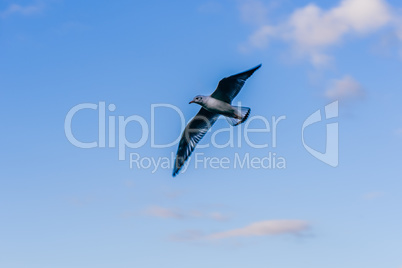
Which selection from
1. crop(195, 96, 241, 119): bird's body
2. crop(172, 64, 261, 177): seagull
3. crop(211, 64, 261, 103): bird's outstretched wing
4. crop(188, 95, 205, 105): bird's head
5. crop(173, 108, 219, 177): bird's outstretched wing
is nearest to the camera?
crop(211, 64, 261, 103): bird's outstretched wing

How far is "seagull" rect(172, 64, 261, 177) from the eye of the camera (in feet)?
51.1

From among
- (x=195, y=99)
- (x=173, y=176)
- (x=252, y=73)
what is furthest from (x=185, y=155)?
(x=252, y=73)

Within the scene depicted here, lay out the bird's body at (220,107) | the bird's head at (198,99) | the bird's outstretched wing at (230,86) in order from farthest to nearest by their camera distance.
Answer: the bird's head at (198,99) < the bird's body at (220,107) < the bird's outstretched wing at (230,86)

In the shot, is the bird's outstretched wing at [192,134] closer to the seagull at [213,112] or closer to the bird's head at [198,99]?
the seagull at [213,112]

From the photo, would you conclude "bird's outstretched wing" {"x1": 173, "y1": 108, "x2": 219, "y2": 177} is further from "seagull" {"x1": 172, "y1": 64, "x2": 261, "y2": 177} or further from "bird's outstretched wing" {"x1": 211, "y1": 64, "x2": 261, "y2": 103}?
"bird's outstretched wing" {"x1": 211, "y1": 64, "x2": 261, "y2": 103}

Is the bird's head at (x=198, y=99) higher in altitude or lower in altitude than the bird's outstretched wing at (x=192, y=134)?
higher

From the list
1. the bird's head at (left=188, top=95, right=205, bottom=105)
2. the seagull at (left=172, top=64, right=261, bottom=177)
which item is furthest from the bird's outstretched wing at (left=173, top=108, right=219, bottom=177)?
the bird's head at (left=188, top=95, right=205, bottom=105)

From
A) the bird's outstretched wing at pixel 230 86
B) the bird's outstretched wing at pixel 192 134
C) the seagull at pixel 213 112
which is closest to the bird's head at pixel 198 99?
the seagull at pixel 213 112

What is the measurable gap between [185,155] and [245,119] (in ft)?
9.60

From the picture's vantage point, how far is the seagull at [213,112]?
613 inches

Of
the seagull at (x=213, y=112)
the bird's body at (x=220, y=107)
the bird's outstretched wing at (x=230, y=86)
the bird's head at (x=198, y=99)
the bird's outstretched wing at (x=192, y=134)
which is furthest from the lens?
the bird's outstretched wing at (x=192, y=134)

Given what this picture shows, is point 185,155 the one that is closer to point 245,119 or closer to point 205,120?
point 205,120

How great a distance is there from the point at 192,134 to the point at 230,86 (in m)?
2.77

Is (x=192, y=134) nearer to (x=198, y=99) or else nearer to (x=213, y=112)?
(x=213, y=112)
